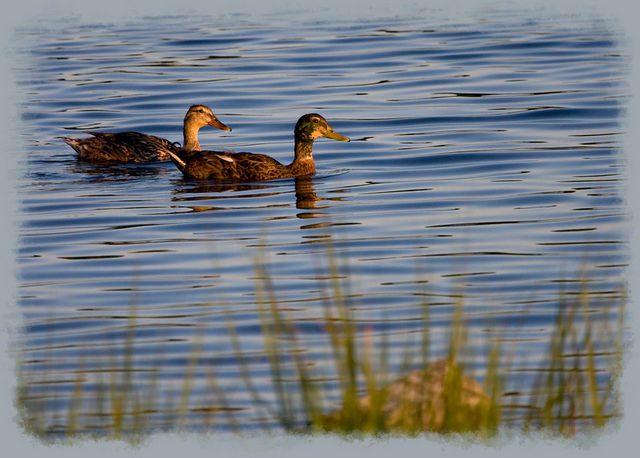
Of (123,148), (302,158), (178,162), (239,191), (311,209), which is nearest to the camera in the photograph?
(311,209)

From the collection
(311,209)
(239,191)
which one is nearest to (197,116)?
(239,191)

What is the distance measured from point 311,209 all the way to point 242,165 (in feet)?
5.92

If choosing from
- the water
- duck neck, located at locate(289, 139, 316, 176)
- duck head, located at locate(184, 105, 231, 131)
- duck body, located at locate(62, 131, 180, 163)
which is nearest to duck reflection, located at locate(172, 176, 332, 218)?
the water

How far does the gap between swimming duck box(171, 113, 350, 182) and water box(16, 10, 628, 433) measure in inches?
10.4

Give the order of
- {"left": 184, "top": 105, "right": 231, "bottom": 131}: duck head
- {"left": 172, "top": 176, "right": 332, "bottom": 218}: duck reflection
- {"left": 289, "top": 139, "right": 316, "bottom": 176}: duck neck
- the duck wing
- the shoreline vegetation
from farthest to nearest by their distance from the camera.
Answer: {"left": 184, "top": 105, "right": 231, "bottom": 131}: duck head < {"left": 289, "top": 139, "right": 316, "bottom": 176}: duck neck < the duck wing < {"left": 172, "top": 176, "right": 332, "bottom": 218}: duck reflection < the shoreline vegetation

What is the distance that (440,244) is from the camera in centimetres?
997

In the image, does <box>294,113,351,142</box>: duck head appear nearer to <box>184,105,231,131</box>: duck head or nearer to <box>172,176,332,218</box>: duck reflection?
<box>172,176,332,218</box>: duck reflection

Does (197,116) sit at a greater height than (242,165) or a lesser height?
greater

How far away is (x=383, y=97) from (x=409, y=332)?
12.5m

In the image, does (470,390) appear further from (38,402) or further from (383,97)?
(383,97)

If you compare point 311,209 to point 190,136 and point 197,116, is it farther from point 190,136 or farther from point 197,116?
point 190,136

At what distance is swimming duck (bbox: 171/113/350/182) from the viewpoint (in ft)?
44.6

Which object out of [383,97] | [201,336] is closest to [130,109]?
[383,97]

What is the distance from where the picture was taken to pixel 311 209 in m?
12.0
